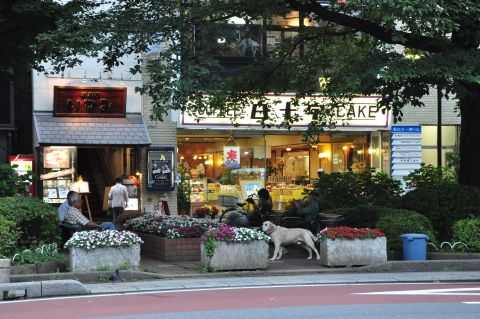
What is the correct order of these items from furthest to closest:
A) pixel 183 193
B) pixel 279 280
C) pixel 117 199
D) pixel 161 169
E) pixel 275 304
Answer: pixel 183 193 → pixel 161 169 → pixel 117 199 → pixel 279 280 → pixel 275 304

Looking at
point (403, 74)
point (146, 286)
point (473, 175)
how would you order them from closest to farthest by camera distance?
1. point (146, 286)
2. point (403, 74)
3. point (473, 175)

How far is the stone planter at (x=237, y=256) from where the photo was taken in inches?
579

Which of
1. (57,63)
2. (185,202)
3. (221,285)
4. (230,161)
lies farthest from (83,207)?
(221,285)

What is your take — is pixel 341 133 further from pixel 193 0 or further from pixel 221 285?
pixel 221 285

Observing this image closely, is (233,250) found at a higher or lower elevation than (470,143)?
lower

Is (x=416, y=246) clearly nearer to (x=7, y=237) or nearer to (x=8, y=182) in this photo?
(x=7, y=237)

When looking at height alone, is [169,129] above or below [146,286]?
above

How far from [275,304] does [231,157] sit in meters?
15.0

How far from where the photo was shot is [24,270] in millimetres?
13867

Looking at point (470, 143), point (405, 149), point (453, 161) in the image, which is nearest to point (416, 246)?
point (470, 143)

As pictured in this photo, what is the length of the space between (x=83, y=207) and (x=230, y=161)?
5283 mm

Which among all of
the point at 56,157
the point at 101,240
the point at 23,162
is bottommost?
the point at 101,240

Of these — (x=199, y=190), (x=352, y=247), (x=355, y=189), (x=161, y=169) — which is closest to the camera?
(x=352, y=247)

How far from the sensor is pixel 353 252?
15.4 metres
